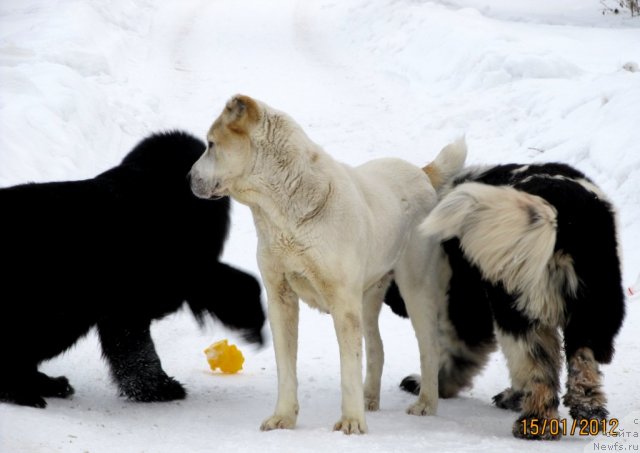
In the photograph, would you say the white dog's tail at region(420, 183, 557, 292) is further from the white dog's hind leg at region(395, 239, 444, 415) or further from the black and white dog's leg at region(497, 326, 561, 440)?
the white dog's hind leg at region(395, 239, 444, 415)

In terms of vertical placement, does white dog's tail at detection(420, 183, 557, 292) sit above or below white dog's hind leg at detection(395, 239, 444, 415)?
above

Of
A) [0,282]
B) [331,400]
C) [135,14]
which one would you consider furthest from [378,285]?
[135,14]

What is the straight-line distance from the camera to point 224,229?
657 cm

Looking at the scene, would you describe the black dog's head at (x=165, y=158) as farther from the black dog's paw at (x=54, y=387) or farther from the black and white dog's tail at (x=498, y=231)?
the black and white dog's tail at (x=498, y=231)

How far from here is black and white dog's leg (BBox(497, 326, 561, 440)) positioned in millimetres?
5121

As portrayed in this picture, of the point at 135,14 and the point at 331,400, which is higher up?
the point at 135,14

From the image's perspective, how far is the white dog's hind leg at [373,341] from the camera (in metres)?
6.16

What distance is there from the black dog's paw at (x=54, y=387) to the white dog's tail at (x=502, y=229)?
104 inches


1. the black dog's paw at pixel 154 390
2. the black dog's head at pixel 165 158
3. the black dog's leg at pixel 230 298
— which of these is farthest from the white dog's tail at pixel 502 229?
the black dog's paw at pixel 154 390

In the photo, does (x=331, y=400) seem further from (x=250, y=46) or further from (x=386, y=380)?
(x=250, y=46)

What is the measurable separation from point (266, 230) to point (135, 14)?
1639 centimetres

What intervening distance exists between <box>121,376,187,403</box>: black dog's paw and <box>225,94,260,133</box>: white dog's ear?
1986mm

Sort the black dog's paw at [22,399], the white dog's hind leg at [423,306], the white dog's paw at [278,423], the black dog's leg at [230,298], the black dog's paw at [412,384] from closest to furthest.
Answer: the white dog's paw at [278,423] < the black dog's paw at [22,399] < the white dog's hind leg at [423,306] < the black dog's leg at [230,298] < the black dog's paw at [412,384]

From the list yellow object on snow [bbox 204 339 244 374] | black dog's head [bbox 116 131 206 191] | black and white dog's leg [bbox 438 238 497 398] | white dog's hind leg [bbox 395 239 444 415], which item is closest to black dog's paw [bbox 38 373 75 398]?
yellow object on snow [bbox 204 339 244 374]
